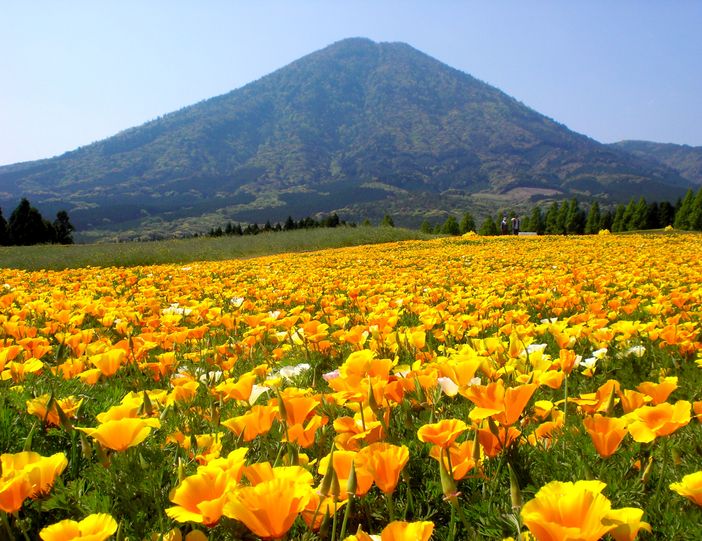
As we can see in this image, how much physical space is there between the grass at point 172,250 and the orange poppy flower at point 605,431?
1738 cm

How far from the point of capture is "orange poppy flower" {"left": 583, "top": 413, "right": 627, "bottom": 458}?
4.37 feet

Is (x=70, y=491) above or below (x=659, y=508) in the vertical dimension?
above

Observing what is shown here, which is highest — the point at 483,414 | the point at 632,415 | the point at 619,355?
the point at 483,414

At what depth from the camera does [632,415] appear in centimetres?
137

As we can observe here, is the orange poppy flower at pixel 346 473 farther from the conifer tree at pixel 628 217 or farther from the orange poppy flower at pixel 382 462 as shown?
the conifer tree at pixel 628 217

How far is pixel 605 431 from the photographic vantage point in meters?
1.37

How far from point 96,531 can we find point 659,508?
4.50ft

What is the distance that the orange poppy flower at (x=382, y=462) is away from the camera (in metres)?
1.14

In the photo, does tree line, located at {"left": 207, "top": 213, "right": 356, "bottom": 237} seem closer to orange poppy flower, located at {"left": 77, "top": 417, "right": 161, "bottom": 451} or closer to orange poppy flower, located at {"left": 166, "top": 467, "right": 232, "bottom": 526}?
orange poppy flower, located at {"left": 77, "top": 417, "right": 161, "bottom": 451}

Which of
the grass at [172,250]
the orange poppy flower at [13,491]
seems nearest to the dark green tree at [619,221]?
the grass at [172,250]

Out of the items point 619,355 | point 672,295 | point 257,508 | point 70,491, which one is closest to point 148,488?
point 70,491

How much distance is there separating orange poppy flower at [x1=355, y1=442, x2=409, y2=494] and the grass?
1719 centimetres

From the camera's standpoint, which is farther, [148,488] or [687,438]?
[687,438]

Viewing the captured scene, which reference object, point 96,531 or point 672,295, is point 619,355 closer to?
point 672,295
